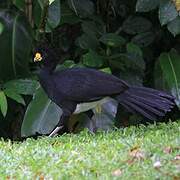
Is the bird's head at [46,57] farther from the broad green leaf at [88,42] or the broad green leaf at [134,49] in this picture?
the broad green leaf at [134,49]

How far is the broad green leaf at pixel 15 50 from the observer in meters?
7.74

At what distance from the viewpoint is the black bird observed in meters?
6.18

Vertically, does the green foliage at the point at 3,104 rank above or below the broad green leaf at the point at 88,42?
below

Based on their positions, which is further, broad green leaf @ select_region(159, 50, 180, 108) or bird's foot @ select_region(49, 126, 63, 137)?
broad green leaf @ select_region(159, 50, 180, 108)

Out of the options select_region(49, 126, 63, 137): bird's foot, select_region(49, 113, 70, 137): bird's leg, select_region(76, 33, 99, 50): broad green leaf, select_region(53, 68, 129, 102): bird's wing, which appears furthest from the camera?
select_region(76, 33, 99, 50): broad green leaf

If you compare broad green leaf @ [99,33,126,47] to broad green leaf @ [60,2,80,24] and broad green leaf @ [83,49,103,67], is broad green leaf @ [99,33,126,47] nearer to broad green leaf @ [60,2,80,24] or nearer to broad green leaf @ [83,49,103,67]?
broad green leaf @ [83,49,103,67]

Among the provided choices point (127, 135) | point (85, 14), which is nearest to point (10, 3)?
point (85, 14)

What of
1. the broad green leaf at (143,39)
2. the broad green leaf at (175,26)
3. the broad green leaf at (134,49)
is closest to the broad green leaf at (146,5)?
the broad green leaf at (175,26)

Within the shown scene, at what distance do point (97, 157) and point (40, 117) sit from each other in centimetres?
228

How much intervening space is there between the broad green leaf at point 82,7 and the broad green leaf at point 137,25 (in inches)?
19.1

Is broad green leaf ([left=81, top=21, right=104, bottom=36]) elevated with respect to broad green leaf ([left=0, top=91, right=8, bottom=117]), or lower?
elevated

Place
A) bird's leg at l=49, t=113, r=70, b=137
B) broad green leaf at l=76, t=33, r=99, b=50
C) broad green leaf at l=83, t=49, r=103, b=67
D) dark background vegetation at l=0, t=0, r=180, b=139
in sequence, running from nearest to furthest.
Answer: bird's leg at l=49, t=113, r=70, b=137 → dark background vegetation at l=0, t=0, r=180, b=139 → broad green leaf at l=83, t=49, r=103, b=67 → broad green leaf at l=76, t=33, r=99, b=50

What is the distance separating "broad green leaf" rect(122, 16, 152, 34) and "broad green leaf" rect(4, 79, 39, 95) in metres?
1.40

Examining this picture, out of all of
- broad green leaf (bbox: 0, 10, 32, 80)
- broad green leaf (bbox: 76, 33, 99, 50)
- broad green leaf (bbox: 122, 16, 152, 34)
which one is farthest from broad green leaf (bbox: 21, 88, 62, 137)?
broad green leaf (bbox: 122, 16, 152, 34)
